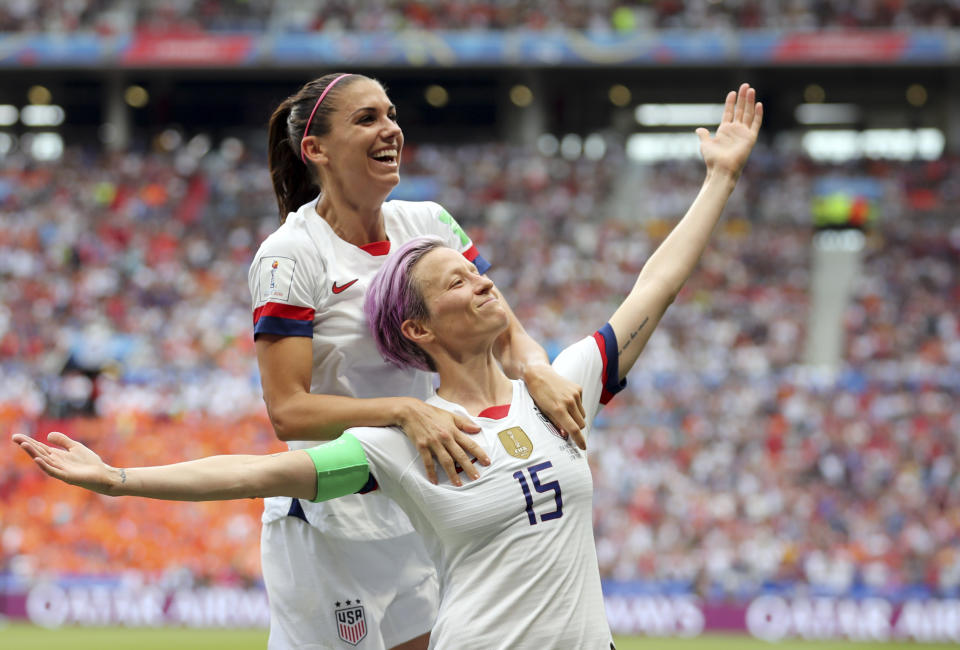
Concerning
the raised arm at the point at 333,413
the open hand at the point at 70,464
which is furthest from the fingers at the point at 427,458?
the open hand at the point at 70,464

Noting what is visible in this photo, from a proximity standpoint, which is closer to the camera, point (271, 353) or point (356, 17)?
point (271, 353)

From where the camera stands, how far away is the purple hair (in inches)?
126

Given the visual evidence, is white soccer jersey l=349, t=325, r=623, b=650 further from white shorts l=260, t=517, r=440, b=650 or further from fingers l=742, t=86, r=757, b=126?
fingers l=742, t=86, r=757, b=126

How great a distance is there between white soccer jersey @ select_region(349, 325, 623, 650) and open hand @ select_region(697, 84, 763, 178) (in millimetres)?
1110

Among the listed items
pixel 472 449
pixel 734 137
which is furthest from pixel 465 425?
pixel 734 137

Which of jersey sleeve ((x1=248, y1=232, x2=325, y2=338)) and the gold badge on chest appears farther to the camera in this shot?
jersey sleeve ((x1=248, y1=232, x2=325, y2=338))

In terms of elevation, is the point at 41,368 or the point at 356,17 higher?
the point at 356,17

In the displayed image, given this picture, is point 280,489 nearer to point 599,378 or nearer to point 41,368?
point 599,378

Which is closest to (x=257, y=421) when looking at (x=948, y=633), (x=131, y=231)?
(x=131, y=231)

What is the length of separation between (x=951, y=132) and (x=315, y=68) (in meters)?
16.1

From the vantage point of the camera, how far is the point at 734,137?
375 cm

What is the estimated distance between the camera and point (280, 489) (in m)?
2.92

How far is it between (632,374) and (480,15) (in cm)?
1143

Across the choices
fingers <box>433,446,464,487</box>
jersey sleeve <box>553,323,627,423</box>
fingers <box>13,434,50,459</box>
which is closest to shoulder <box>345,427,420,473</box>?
fingers <box>433,446,464,487</box>
